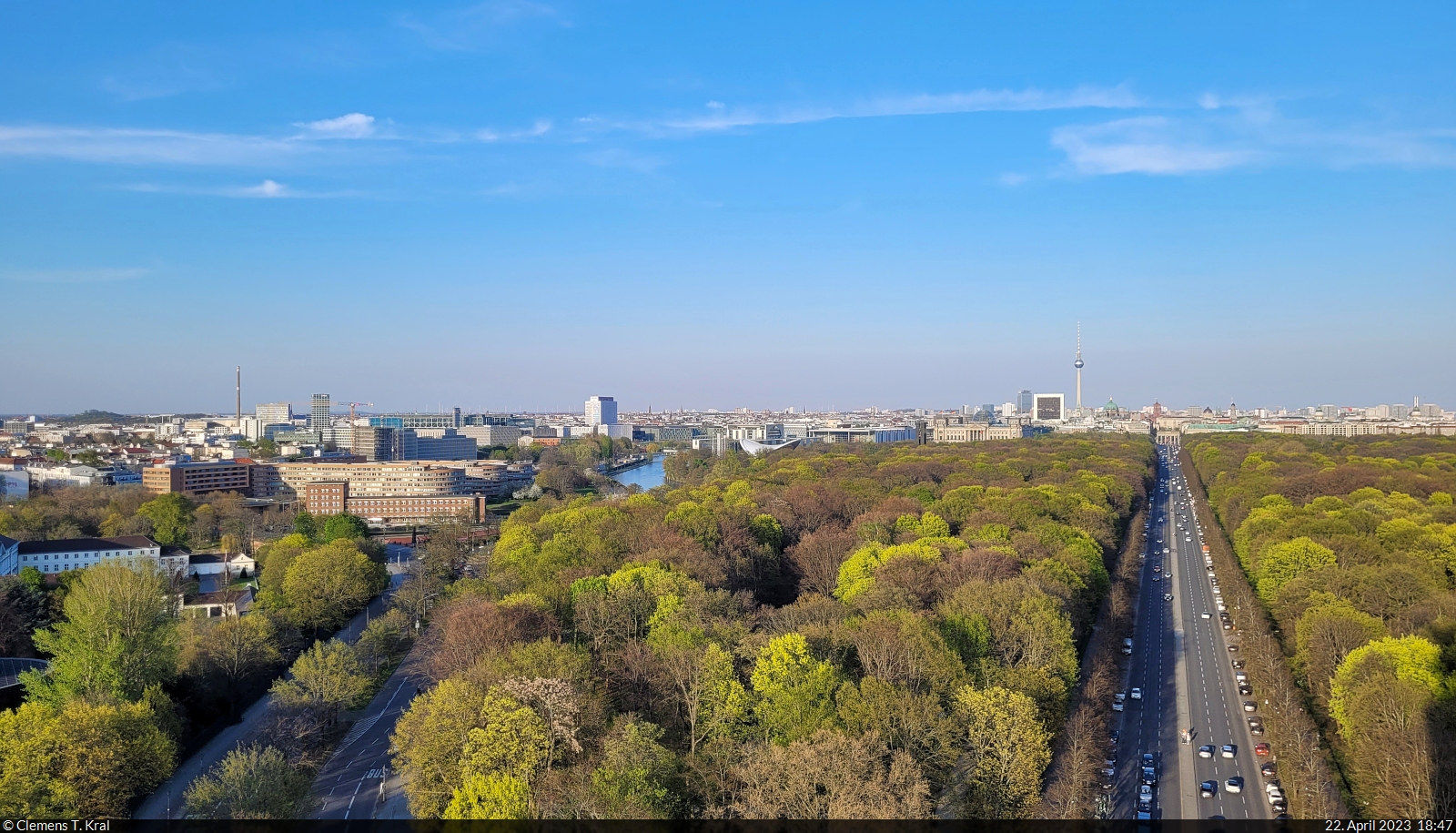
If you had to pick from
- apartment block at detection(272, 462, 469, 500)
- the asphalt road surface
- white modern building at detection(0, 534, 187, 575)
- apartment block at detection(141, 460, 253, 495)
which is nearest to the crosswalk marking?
the asphalt road surface

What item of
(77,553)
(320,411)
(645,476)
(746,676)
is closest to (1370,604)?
(746,676)

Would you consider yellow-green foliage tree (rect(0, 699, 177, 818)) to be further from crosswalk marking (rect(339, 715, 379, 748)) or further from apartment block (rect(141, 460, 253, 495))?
apartment block (rect(141, 460, 253, 495))

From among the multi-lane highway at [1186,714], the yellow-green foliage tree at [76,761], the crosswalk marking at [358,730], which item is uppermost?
the yellow-green foliage tree at [76,761]

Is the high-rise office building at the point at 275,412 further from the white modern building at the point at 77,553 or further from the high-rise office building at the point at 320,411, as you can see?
the white modern building at the point at 77,553

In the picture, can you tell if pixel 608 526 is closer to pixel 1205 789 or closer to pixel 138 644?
pixel 138 644

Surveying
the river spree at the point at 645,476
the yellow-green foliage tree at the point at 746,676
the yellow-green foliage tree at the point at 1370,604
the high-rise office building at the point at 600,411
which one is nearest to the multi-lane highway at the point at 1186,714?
the yellow-green foliage tree at the point at 1370,604

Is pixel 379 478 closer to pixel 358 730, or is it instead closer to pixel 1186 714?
pixel 358 730

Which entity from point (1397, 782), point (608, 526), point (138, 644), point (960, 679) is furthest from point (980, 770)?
point (608, 526)
